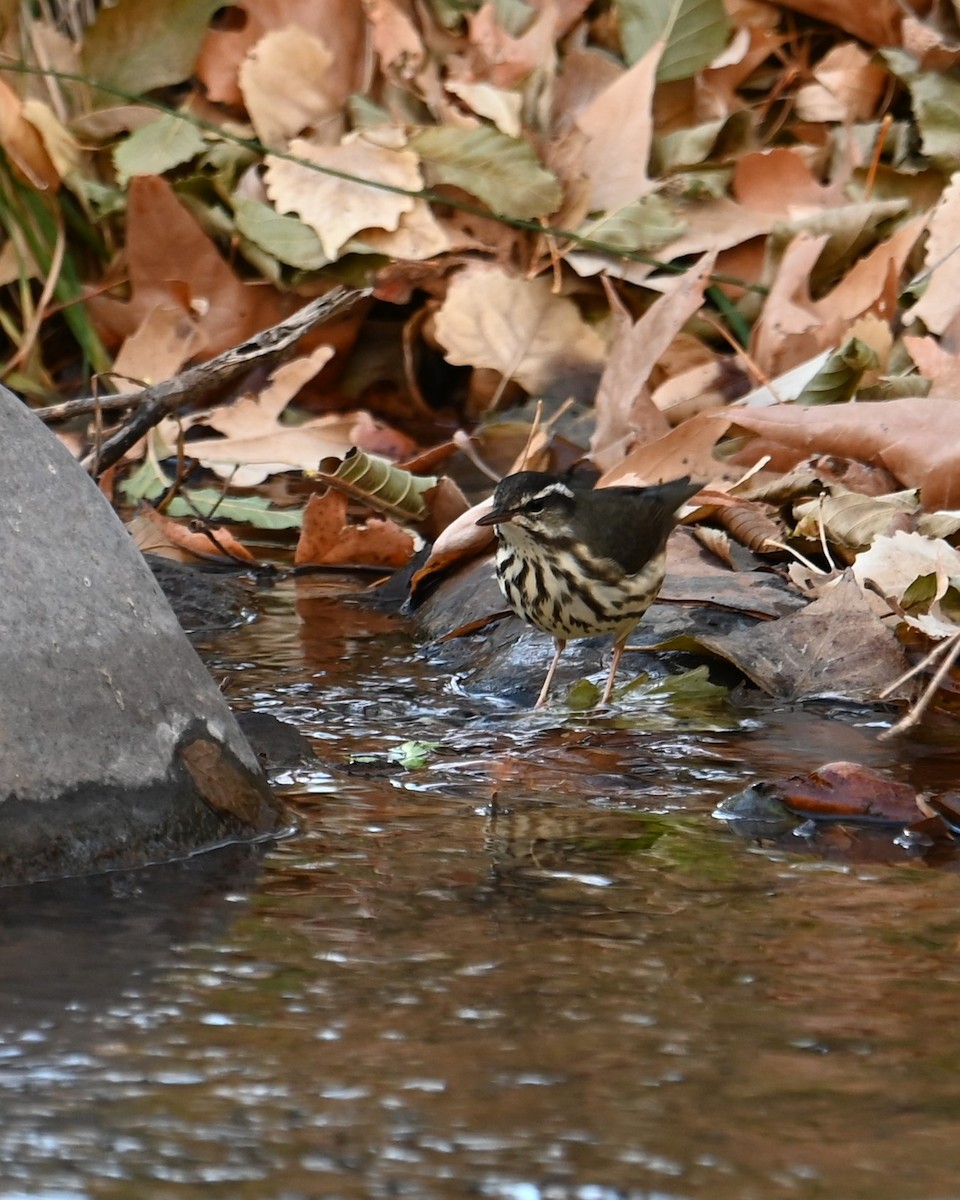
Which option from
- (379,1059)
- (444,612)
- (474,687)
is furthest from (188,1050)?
(444,612)

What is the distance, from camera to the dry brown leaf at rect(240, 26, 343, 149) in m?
7.59

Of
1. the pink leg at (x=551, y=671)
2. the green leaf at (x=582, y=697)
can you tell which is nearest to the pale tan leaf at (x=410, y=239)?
the pink leg at (x=551, y=671)

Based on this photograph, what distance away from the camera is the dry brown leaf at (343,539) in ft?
19.6

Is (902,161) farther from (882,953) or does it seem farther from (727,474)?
(882,953)

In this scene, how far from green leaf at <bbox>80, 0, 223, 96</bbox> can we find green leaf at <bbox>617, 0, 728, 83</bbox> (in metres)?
1.77

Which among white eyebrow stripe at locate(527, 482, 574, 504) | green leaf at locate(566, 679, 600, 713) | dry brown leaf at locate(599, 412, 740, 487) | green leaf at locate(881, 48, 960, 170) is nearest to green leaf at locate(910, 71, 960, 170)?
green leaf at locate(881, 48, 960, 170)

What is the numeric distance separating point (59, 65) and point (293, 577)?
9.75 ft

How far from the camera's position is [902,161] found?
7.48 meters

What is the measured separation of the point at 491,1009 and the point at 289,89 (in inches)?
229

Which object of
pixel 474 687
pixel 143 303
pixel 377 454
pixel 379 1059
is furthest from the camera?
pixel 143 303

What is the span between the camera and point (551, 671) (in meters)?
4.71

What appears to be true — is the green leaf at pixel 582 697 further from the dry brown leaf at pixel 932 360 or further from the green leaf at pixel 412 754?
the dry brown leaf at pixel 932 360

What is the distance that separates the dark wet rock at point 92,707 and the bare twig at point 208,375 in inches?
75.3

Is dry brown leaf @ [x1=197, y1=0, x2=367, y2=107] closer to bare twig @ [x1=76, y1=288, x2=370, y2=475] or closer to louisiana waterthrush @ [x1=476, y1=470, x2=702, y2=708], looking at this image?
bare twig @ [x1=76, y1=288, x2=370, y2=475]
